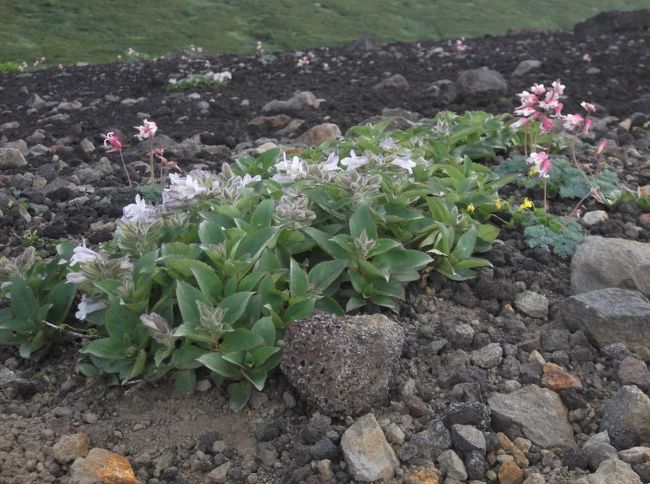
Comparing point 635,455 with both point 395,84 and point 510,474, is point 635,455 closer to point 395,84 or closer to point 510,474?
point 510,474

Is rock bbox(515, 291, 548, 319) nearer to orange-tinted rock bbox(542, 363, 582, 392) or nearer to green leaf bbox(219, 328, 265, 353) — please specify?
orange-tinted rock bbox(542, 363, 582, 392)

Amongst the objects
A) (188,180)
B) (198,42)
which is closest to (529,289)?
(188,180)

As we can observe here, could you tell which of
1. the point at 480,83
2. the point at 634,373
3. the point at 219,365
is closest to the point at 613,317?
the point at 634,373

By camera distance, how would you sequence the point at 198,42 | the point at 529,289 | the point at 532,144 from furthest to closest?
the point at 198,42 → the point at 532,144 → the point at 529,289

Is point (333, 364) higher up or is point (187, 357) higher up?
point (333, 364)

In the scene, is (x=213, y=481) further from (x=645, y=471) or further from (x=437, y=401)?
(x=645, y=471)

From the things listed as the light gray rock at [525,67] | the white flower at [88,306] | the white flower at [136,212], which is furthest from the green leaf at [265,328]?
the light gray rock at [525,67]

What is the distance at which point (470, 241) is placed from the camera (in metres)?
4.27

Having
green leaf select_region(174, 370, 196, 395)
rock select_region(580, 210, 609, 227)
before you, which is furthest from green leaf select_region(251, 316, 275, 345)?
rock select_region(580, 210, 609, 227)

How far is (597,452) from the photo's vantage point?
9.87ft

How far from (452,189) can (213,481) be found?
267 cm

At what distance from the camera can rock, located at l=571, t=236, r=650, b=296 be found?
424 cm

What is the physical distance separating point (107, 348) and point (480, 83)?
702 cm

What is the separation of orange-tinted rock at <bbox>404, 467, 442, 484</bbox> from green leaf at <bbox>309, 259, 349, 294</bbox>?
113 cm
